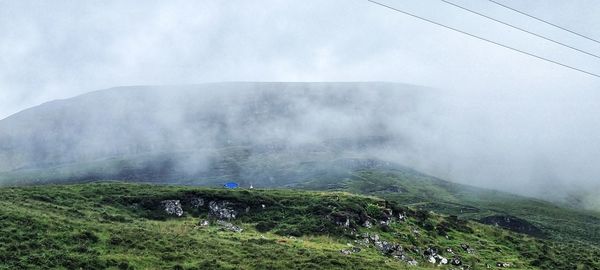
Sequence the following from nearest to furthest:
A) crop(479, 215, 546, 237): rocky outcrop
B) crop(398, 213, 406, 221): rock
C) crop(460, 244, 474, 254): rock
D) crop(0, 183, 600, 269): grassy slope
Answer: crop(0, 183, 600, 269): grassy slope < crop(460, 244, 474, 254): rock < crop(398, 213, 406, 221): rock < crop(479, 215, 546, 237): rocky outcrop

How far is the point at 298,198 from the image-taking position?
7269 centimetres

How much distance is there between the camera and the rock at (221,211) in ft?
208

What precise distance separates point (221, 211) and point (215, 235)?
33.5 ft

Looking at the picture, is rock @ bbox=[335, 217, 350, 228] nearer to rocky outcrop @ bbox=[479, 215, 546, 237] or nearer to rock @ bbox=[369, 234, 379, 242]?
rock @ bbox=[369, 234, 379, 242]

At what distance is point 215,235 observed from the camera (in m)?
54.0

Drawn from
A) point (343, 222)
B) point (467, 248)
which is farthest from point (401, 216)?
point (343, 222)

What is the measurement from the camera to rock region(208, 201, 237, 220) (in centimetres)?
6347

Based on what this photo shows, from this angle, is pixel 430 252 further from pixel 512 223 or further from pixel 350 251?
pixel 512 223

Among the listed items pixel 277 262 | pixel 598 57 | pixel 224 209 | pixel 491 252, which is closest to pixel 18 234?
pixel 277 262

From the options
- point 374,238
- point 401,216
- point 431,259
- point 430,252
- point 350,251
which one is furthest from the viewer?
point 401,216

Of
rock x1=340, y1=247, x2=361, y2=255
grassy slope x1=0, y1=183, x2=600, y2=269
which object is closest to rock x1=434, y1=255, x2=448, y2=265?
grassy slope x1=0, y1=183, x2=600, y2=269

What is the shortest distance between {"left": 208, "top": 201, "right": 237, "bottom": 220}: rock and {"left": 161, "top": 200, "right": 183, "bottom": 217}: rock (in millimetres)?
3785

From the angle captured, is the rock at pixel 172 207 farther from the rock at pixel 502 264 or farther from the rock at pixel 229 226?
→ the rock at pixel 502 264

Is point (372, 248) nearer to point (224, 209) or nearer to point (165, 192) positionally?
point (224, 209)
